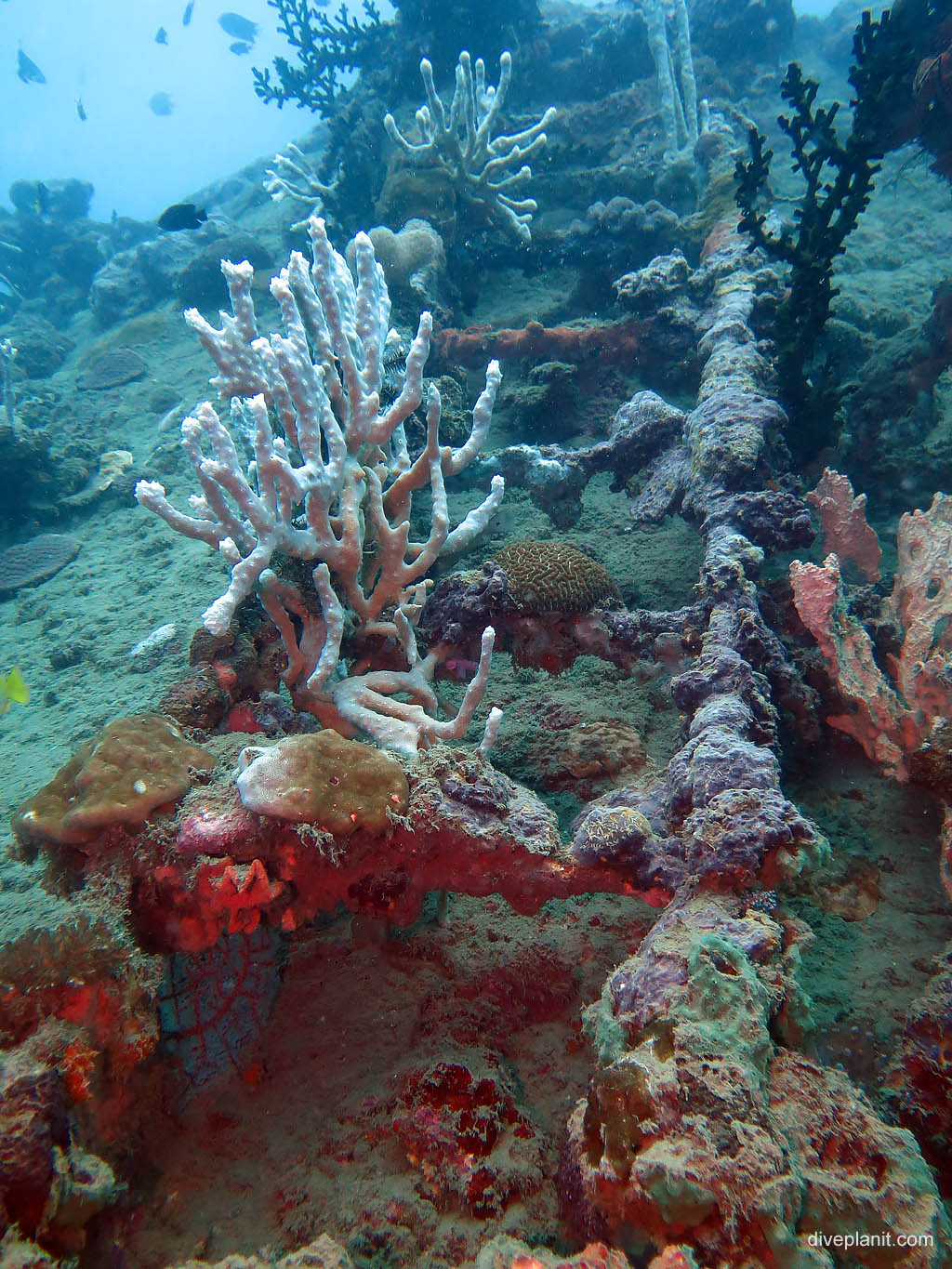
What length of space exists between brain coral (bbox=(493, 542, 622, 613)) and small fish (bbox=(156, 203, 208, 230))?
28.5 ft

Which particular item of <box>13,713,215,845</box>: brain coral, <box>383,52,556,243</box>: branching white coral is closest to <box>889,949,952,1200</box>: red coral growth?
<box>13,713,215,845</box>: brain coral

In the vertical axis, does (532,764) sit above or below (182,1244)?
above

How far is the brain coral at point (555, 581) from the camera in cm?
344

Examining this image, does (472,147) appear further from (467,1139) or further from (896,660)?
(467,1139)

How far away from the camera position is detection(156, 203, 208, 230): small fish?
8.61 m

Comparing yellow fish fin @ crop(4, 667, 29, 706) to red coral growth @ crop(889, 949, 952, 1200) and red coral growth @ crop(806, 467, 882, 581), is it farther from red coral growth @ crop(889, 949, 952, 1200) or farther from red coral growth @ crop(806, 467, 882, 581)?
red coral growth @ crop(806, 467, 882, 581)

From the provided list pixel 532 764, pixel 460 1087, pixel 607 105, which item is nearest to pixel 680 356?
pixel 532 764

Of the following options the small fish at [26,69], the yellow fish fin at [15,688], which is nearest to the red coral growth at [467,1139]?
the yellow fish fin at [15,688]

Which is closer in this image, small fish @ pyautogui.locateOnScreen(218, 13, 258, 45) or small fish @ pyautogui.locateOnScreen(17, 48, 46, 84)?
small fish @ pyautogui.locateOnScreen(17, 48, 46, 84)

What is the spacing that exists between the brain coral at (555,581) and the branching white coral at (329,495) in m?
0.37

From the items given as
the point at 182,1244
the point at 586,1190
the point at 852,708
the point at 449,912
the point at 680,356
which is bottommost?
the point at 182,1244

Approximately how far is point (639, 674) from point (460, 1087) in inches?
87.1

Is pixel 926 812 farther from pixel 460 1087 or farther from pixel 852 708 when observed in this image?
pixel 460 1087

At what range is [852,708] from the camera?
2.91m
